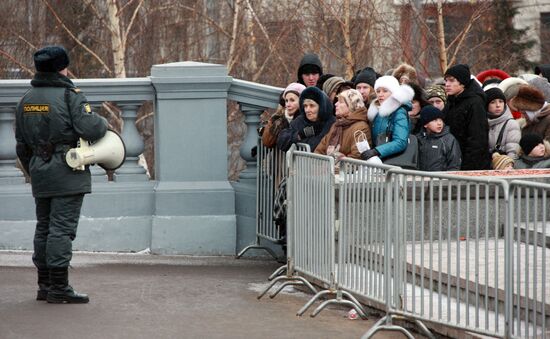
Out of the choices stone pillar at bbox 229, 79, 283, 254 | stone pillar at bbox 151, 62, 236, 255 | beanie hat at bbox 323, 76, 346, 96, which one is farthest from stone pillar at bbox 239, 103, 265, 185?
beanie hat at bbox 323, 76, 346, 96

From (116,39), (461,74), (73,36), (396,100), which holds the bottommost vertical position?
(396,100)

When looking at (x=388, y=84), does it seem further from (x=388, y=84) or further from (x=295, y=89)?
(x=295, y=89)

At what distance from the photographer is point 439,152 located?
11.4 metres

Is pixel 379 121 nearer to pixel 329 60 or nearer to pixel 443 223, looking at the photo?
pixel 443 223

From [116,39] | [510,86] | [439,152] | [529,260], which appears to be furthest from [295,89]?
[116,39]

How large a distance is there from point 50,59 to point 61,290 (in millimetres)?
1673

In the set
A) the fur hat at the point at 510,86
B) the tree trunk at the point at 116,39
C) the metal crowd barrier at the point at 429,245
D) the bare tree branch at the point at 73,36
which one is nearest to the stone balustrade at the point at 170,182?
the fur hat at the point at 510,86

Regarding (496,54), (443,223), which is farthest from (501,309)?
(496,54)

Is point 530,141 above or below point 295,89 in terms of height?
below

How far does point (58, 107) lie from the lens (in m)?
9.63

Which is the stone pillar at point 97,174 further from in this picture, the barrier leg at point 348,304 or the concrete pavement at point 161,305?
the barrier leg at point 348,304

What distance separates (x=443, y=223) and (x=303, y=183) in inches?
86.1

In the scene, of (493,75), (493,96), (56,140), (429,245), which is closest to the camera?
(429,245)

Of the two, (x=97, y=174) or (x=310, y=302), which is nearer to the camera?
(x=310, y=302)
